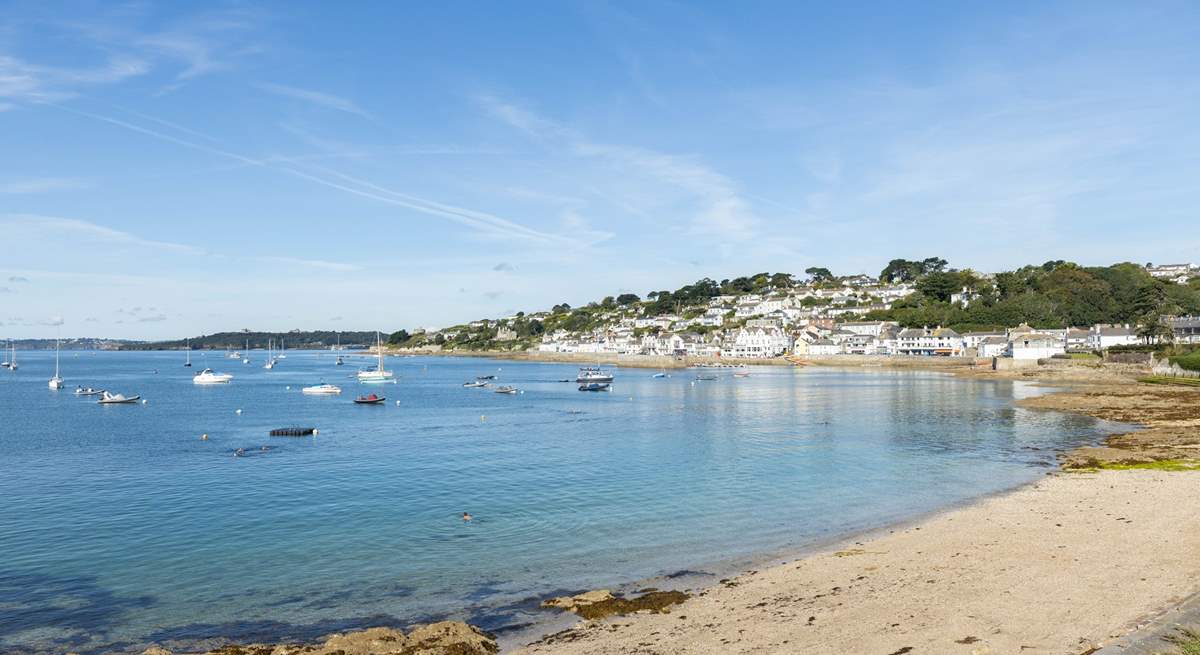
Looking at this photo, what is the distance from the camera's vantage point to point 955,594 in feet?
40.5

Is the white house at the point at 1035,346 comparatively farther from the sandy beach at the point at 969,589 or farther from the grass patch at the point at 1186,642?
the grass patch at the point at 1186,642

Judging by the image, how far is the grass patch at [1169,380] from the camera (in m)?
60.8

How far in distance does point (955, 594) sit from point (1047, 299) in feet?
458

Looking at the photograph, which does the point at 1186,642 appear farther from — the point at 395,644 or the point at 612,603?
the point at 395,644

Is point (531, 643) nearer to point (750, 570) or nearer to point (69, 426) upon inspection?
point (750, 570)

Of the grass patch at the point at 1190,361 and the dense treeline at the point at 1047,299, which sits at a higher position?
the dense treeline at the point at 1047,299

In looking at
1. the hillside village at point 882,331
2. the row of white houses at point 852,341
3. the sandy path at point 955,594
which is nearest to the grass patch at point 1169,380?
the hillside village at point 882,331

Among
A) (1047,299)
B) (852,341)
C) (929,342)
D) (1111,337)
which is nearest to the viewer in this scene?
(1111,337)

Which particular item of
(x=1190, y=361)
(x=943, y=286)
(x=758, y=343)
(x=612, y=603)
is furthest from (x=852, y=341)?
(x=612, y=603)

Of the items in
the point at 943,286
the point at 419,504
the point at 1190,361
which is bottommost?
the point at 419,504

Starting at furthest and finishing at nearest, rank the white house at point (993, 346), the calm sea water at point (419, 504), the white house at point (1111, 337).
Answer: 1. the white house at point (993, 346)
2. the white house at point (1111, 337)
3. the calm sea water at point (419, 504)

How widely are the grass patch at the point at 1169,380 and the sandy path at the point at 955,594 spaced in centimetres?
5366

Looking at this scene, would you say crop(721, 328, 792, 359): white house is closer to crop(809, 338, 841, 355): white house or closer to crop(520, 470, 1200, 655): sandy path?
crop(809, 338, 841, 355): white house

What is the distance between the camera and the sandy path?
408 inches
